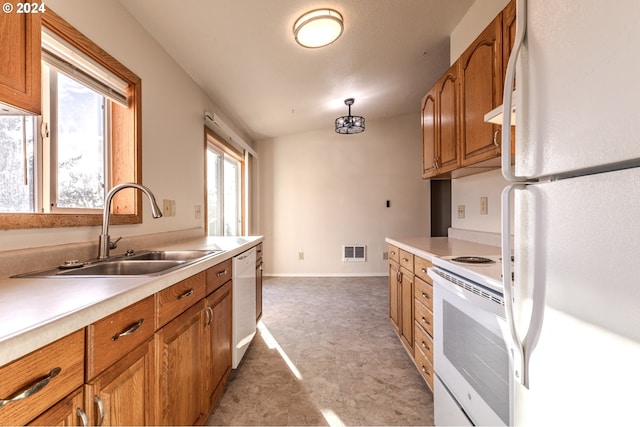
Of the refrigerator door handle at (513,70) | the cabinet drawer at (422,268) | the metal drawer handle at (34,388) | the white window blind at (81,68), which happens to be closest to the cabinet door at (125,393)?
the metal drawer handle at (34,388)

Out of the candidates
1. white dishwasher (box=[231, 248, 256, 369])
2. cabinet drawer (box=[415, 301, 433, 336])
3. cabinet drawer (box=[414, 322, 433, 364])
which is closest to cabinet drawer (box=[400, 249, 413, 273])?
cabinet drawer (box=[415, 301, 433, 336])

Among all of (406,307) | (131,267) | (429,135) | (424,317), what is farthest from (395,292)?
(131,267)

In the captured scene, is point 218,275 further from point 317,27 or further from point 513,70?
point 317,27

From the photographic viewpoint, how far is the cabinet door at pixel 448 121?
189 centimetres

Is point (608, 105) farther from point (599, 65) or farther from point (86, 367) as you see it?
point (86, 367)

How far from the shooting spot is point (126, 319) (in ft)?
2.52

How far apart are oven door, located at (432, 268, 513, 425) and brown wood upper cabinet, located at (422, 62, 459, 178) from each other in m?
1.10

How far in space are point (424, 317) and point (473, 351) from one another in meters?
0.62

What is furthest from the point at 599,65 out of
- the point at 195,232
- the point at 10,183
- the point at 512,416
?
the point at 195,232

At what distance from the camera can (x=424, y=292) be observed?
1.65 m

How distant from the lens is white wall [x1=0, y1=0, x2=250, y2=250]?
48.8 inches

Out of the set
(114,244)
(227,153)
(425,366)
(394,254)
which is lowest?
(425,366)

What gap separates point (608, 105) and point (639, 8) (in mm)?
144

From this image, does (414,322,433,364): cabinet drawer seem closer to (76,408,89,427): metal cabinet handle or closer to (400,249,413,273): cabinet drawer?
(400,249,413,273): cabinet drawer
